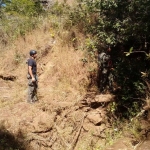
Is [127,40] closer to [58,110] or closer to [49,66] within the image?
[58,110]

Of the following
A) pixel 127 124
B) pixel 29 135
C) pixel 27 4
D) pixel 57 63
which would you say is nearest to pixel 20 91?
pixel 57 63

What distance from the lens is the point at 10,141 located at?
6.51 m

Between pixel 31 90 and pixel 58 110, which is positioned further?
pixel 31 90

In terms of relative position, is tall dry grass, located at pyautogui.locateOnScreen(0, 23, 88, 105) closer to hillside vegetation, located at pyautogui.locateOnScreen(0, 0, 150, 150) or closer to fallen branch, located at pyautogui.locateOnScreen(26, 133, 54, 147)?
hillside vegetation, located at pyautogui.locateOnScreen(0, 0, 150, 150)

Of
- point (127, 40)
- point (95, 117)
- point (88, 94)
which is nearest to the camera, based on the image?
point (127, 40)

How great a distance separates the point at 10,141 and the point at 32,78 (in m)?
1.78

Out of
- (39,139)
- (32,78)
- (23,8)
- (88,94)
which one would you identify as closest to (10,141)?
(39,139)

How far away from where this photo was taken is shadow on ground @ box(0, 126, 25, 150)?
6332 millimetres

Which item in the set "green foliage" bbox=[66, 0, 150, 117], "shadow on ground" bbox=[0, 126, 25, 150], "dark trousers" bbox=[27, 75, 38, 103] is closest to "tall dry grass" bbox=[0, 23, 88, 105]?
"dark trousers" bbox=[27, 75, 38, 103]

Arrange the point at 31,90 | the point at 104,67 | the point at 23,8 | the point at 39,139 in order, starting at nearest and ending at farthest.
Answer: the point at 39,139 < the point at 31,90 < the point at 104,67 < the point at 23,8

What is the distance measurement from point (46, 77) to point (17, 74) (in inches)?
46.9

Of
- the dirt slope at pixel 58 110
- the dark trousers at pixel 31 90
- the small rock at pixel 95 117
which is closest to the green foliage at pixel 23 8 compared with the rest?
the dirt slope at pixel 58 110

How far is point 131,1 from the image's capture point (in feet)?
21.2

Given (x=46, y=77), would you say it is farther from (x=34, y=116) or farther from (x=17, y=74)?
(x=34, y=116)
